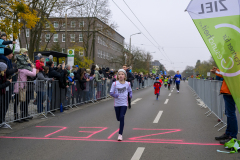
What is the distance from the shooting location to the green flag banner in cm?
507

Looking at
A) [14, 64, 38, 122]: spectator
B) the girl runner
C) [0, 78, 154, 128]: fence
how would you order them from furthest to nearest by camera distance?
[14, 64, 38, 122]: spectator
[0, 78, 154, 128]: fence
the girl runner

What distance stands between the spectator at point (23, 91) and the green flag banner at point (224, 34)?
5.65m

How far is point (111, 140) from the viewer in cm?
621

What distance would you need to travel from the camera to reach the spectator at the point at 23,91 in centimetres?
831

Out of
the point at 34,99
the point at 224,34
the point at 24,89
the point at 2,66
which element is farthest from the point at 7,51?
the point at 224,34

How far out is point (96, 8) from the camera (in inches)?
1513

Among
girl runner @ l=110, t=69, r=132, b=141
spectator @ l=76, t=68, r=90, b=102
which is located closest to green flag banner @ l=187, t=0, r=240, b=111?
girl runner @ l=110, t=69, r=132, b=141

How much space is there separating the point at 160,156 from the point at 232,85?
1897 millimetres

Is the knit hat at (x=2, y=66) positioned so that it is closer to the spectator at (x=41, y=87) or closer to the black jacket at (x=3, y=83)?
the black jacket at (x=3, y=83)

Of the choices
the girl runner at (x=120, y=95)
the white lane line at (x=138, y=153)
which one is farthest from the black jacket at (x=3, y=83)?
the white lane line at (x=138, y=153)

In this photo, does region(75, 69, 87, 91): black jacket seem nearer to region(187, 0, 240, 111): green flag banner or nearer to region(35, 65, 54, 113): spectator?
region(35, 65, 54, 113): spectator

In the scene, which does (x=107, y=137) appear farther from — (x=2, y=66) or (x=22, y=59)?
(x=22, y=59)

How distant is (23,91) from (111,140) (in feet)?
12.3

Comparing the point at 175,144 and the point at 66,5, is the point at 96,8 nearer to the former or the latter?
the point at 66,5
